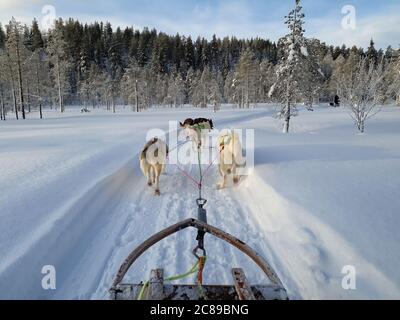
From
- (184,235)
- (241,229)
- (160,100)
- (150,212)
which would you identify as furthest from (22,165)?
(160,100)

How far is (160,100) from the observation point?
3155 inches

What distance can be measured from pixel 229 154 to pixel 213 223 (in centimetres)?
239

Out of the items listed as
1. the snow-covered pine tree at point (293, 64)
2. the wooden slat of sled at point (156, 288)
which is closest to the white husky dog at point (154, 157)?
the wooden slat of sled at point (156, 288)

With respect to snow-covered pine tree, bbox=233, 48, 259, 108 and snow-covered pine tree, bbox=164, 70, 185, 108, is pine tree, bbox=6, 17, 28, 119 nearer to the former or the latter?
snow-covered pine tree, bbox=233, 48, 259, 108

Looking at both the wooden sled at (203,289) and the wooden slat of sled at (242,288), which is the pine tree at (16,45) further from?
the wooden slat of sled at (242,288)

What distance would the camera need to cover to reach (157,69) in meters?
87.3

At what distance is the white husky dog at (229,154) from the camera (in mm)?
7207

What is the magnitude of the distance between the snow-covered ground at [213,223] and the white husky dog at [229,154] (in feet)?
1.35

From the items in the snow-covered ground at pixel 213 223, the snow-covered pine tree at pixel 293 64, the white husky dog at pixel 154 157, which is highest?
the snow-covered pine tree at pixel 293 64

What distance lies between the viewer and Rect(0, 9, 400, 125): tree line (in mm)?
23938

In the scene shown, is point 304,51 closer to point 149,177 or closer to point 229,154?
point 229,154

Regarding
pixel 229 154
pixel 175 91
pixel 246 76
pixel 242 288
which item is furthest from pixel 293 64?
pixel 175 91

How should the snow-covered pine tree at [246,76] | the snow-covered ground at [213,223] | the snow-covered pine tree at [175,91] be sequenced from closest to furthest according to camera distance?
the snow-covered ground at [213,223], the snow-covered pine tree at [246,76], the snow-covered pine tree at [175,91]

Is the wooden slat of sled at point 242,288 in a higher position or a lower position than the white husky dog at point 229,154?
lower
